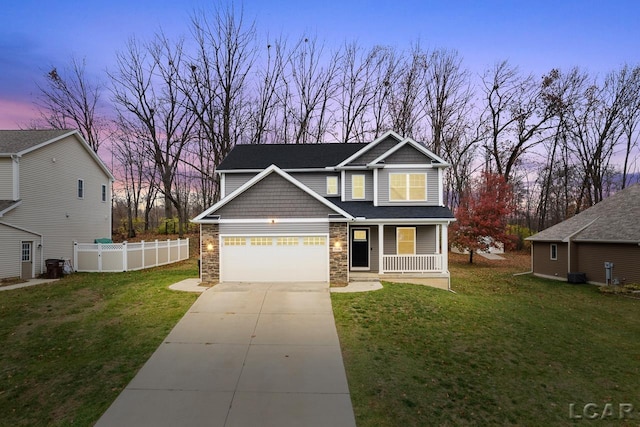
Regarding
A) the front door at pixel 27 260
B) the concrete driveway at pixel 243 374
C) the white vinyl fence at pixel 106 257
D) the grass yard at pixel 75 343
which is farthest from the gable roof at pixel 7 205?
the concrete driveway at pixel 243 374

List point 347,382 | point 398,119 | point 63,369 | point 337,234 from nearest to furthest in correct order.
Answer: point 347,382, point 63,369, point 337,234, point 398,119

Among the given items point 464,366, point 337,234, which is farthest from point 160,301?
point 464,366

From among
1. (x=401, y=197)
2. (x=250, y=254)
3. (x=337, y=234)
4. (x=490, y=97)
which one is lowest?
(x=250, y=254)

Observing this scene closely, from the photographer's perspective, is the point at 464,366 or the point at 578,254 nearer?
the point at 464,366

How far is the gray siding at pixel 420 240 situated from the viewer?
51.4 ft

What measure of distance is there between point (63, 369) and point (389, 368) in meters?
6.86

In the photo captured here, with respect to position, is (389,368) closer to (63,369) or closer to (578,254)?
(63,369)

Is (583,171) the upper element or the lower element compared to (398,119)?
lower

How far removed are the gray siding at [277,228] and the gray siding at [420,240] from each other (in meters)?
4.07

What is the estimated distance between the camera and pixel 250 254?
13.2 metres

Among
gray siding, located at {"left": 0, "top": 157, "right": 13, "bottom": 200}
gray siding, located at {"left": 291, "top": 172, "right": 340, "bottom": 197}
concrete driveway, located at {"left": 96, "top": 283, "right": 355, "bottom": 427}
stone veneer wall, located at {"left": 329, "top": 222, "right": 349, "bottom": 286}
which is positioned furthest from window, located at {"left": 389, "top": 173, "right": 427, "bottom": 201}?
gray siding, located at {"left": 0, "top": 157, "right": 13, "bottom": 200}

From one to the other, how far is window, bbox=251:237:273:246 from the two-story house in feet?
0.14

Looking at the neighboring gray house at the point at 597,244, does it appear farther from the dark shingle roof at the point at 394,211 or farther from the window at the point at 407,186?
the window at the point at 407,186

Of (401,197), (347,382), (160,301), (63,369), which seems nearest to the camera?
(347,382)
